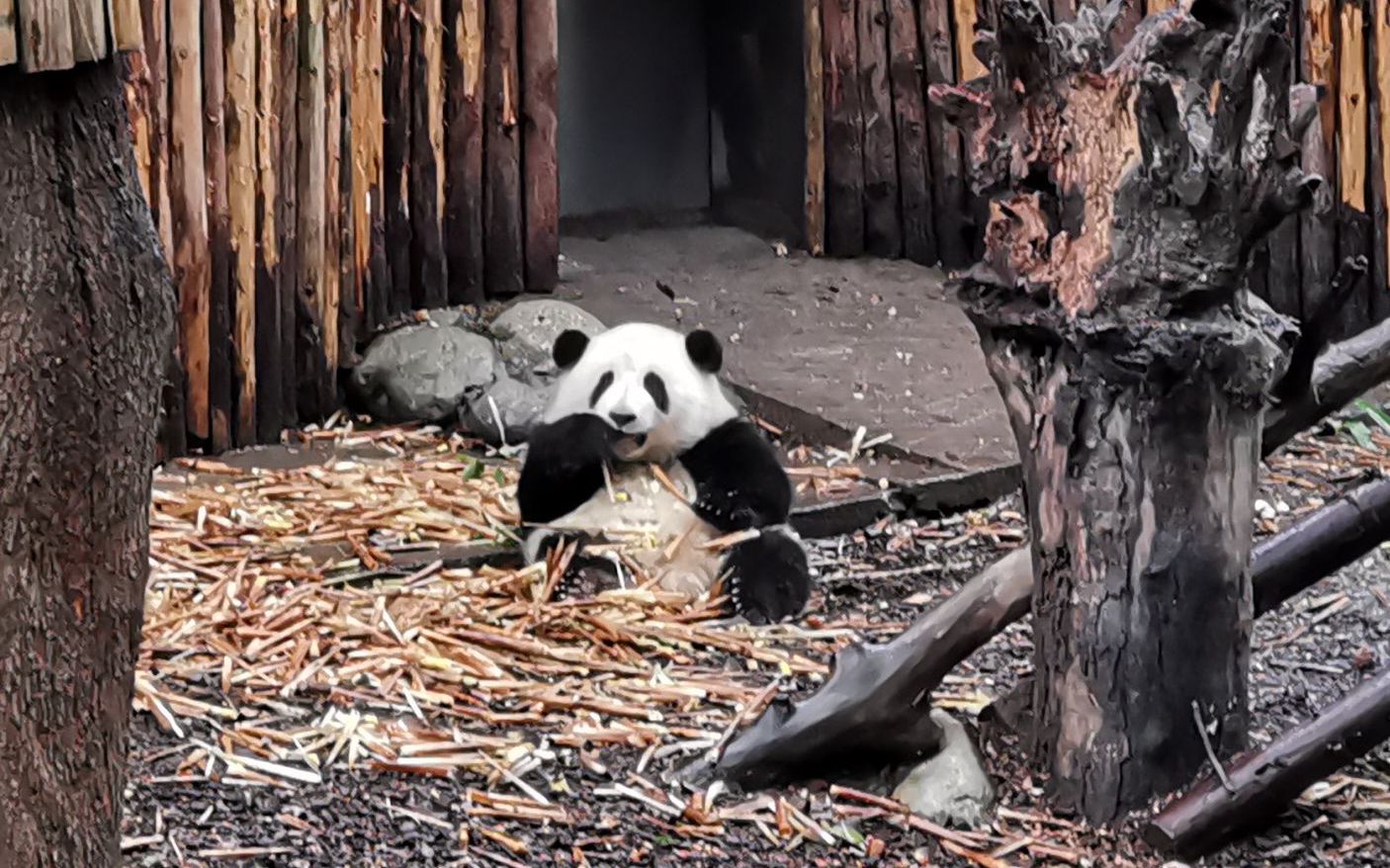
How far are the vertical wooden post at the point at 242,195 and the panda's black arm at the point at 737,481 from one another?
1848 mm

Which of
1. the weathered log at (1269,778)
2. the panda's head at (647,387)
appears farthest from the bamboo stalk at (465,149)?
the weathered log at (1269,778)

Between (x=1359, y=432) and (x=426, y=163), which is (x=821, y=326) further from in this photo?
(x=1359, y=432)

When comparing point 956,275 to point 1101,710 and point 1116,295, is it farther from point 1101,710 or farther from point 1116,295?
point 1101,710

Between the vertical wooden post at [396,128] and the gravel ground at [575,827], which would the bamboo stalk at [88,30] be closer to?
Result: the gravel ground at [575,827]

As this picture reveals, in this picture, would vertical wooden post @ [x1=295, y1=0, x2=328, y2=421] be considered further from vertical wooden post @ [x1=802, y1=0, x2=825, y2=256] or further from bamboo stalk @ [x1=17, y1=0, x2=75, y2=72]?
bamboo stalk @ [x1=17, y1=0, x2=75, y2=72]

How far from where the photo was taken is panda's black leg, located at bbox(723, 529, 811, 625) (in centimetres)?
466

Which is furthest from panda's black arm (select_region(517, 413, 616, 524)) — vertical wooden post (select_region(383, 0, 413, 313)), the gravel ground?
vertical wooden post (select_region(383, 0, 413, 313))

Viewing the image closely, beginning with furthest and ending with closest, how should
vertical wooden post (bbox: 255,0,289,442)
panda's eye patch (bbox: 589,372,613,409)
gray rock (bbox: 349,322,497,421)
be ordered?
gray rock (bbox: 349,322,497,421) → vertical wooden post (bbox: 255,0,289,442) → panda's eye patch (bbox: 589,372,613,409)

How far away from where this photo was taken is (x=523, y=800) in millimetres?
3449

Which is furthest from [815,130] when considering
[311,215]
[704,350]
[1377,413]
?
[704,350]

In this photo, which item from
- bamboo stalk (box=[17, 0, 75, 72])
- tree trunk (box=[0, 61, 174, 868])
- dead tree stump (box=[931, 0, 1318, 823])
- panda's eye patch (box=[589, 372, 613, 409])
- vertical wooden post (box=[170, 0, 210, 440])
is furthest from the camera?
vertical wooden post (box=[170, 0, 210, 440])

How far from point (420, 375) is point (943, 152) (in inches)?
94.2

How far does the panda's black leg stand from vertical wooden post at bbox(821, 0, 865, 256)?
133 inches

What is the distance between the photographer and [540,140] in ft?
23.4
